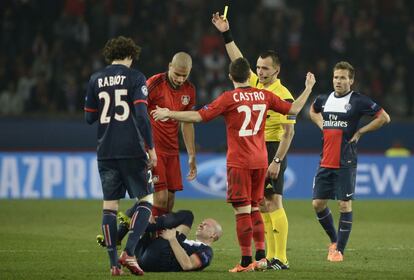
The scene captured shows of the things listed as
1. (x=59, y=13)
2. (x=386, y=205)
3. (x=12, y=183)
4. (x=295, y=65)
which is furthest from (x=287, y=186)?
(x=59, y=13)

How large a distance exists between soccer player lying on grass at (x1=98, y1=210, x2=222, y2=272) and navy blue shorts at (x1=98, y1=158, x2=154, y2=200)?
480 mm

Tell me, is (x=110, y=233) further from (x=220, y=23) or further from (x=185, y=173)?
(x=185, y=173)

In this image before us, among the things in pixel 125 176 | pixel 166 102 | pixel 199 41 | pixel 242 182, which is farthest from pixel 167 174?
pixel 199 41

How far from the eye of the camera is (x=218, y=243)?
12727 millimetres

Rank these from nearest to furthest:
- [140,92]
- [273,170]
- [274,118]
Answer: [140,92], [273,170], [274,118]

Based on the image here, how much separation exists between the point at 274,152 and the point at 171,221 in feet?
5.12

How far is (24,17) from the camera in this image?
2228cm

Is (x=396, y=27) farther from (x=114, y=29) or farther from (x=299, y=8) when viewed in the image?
(x=114, y=29)

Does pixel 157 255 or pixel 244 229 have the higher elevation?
pixel 244 229

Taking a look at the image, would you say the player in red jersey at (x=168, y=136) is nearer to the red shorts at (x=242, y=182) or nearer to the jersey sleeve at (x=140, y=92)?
the red shorts at (x=242, y=182)

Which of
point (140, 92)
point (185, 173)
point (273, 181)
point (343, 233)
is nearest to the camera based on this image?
point (140, 92)

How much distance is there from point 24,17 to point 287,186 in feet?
23.2

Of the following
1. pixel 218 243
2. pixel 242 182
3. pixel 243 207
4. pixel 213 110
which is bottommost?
pixel 218 243

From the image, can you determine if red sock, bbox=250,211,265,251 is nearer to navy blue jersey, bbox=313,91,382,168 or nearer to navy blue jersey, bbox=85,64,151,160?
navy blue jersey, bbox=85,64,151,160
